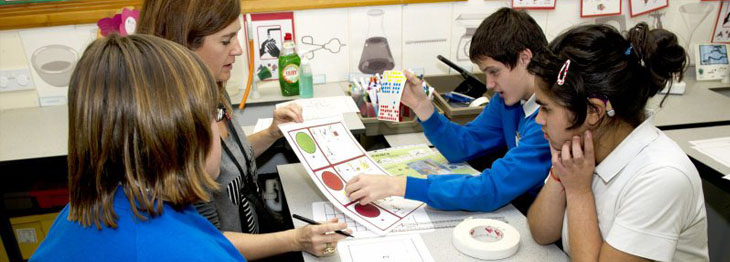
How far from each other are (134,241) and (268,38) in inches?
71.3

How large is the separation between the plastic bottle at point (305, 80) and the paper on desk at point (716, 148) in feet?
5.04

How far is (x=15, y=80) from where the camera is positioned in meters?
2.34

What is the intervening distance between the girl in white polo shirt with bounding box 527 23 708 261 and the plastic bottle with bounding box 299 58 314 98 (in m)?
1.32

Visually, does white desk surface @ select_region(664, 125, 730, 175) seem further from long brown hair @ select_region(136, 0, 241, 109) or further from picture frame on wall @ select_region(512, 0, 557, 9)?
long brown hair @ select_region(136, 0, 241, 109)

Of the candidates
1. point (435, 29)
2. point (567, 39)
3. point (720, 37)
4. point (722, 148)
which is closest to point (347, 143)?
point (567, 39)

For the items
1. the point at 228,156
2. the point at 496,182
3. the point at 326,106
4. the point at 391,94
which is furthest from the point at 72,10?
the point at 496,182

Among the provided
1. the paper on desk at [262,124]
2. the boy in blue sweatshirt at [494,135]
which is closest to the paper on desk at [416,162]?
the boy in blue sweatshirt at [494,135]

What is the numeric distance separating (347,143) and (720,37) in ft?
7.50

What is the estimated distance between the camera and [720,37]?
2.76 meters

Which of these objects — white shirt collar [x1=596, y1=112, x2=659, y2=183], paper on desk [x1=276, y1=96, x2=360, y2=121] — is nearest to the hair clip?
white shirt collar [x1=596, y1=112, x2=659, y2=183]

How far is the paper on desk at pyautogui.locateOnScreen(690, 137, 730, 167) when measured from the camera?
5.86ft

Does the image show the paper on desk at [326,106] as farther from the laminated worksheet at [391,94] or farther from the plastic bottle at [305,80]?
the laminated worksheet at [391,94]

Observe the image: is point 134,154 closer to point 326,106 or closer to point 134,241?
point 134,241

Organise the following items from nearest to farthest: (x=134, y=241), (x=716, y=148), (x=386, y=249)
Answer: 1. (x=134, y=241)
2. (x=386, y=249)
3. (x=716, y=148)
